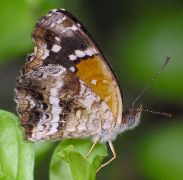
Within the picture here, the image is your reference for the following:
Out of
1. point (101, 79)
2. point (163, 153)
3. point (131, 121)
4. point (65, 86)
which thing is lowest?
point (163, 153)

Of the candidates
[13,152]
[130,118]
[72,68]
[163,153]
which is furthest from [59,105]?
[163,153]

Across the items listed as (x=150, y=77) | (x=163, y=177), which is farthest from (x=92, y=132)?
(x=150, y=77)

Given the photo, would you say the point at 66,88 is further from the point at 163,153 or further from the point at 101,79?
the point at 163,153

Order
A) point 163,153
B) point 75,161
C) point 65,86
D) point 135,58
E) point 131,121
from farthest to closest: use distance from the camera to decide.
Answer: point 135,58 < point 163,153 < point 131,121 < point 65,86 < point 75,161

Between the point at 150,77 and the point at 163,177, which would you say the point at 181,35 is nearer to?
the point at 150,77

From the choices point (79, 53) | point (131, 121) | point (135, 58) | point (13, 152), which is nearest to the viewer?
point (13, 152)

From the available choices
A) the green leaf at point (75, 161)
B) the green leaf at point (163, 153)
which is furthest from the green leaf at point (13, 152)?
the green leaf at point (163, 153)

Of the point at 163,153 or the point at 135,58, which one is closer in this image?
the point at 163,153

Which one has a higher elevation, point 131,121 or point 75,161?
point 75,161
